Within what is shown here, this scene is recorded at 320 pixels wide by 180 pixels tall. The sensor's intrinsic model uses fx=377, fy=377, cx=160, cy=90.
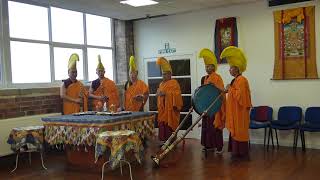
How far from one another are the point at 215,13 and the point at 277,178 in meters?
4.00

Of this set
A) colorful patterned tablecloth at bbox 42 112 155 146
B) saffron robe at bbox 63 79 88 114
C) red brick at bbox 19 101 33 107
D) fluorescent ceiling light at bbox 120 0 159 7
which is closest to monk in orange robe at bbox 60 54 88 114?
saffron robe at bbox 63 79 88 114

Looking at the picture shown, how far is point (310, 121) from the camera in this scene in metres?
6.32

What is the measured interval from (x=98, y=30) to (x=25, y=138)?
366 cm

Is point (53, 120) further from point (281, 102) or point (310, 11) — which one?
point (310, 11)

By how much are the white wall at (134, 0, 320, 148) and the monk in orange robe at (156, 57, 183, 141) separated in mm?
1415

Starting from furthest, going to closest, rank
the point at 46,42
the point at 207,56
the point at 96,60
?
the point at 96,60
the point at 46,42
the point at 207,56

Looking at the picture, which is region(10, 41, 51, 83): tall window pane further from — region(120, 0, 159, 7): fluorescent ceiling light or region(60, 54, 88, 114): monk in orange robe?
region(120, 0, 159, 7): fluorescent ceiling light

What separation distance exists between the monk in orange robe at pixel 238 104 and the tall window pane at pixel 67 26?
3.21 m

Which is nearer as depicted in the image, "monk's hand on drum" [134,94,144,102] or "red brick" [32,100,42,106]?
"red brick" [32,100,42,106]

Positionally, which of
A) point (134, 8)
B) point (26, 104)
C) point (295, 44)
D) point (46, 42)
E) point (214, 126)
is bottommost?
point (214, 126)

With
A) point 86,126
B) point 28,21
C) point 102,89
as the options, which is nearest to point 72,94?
point 102,89

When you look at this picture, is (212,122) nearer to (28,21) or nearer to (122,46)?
(122,46)

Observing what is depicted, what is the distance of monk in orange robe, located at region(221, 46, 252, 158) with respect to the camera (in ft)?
18.7

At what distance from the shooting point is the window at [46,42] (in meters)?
6.23
